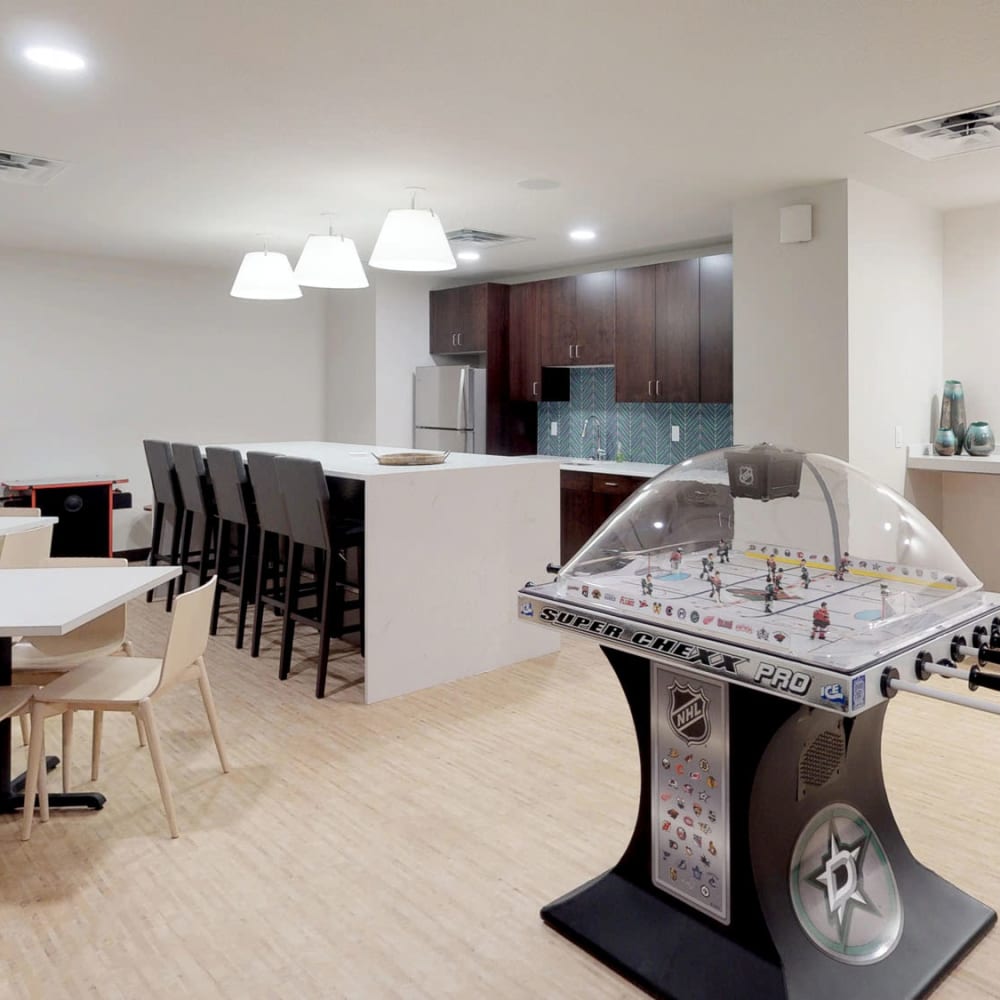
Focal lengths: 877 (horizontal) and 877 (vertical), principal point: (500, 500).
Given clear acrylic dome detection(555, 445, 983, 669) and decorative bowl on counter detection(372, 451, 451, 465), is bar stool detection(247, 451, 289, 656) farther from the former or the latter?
clear acrylic dome detection(555, 445, 983, 669)

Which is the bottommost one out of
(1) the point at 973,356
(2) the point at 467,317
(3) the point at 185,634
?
(3) the point at 185,634

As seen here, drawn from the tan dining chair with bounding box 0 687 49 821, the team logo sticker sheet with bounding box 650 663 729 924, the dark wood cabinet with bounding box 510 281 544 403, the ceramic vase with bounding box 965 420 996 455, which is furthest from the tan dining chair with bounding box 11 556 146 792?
the dark wood cabinet with bounding box 510 281 544 403

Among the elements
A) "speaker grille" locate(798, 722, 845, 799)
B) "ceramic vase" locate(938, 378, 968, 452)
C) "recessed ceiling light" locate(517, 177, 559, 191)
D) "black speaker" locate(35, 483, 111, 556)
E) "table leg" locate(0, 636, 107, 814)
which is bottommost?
"table leg" locate(0, 636, 107, 814)

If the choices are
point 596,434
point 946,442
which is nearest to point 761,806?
point 946,442

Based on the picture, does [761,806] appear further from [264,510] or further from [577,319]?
[577,319]

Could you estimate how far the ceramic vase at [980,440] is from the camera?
501 centimetres

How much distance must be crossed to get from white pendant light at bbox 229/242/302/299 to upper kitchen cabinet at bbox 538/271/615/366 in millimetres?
2431

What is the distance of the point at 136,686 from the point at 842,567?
2.13 metres

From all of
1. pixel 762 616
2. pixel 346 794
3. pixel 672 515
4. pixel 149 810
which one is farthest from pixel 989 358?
pixel 149 810

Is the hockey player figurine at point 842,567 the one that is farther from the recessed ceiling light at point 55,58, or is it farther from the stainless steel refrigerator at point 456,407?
the stainless steel refrigerator at point 456,407

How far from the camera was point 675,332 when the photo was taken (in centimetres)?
616

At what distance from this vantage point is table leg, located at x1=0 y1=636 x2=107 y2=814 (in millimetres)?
2766

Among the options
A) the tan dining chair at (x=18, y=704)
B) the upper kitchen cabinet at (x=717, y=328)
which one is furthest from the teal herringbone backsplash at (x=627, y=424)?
the tan dining chair at (x=18, y=704)

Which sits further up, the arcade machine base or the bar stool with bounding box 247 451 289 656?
the bar stool with bounding box 247 451 289 656
